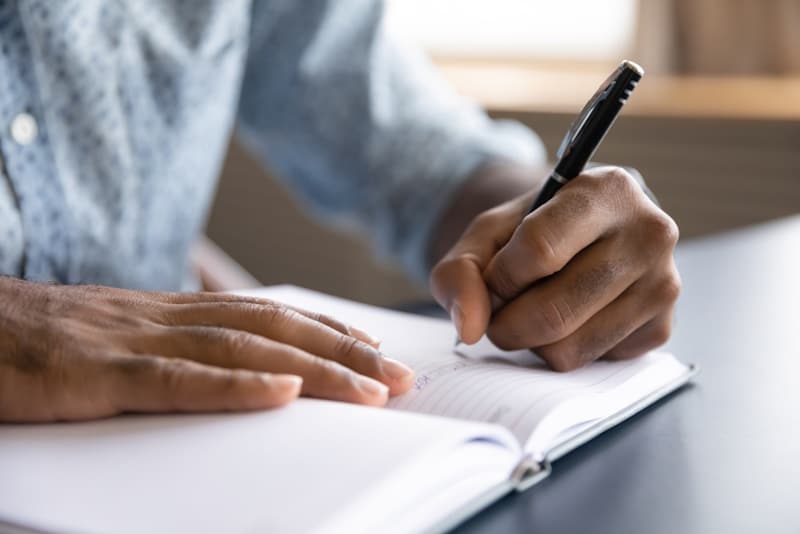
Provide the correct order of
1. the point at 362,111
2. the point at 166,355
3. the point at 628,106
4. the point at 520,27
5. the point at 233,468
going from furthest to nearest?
the point at 520,27 < the point at 628,106 < the point at 362,111 < the point at 166,355 < the point at 233,468

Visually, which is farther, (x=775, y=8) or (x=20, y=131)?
(x=775, y=8)

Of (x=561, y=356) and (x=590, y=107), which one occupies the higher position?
(x=590, y=107)

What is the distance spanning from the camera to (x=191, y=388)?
18.8 inches

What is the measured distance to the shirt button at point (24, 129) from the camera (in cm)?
91

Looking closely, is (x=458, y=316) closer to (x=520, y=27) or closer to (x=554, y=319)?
(x=554, y=319)

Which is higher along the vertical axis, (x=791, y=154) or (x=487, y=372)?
(x=487, y=372)

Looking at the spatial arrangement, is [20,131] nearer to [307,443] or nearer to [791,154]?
[307,443]

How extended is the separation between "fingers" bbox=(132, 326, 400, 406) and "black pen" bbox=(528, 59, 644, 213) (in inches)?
8.3

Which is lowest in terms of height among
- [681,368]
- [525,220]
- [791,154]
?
[791,154]

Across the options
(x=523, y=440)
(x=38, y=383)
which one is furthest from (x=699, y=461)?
(x=38, y=383)

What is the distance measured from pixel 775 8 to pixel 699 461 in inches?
74.5

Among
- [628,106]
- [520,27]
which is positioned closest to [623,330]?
[628,106]

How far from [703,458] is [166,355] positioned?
288mm

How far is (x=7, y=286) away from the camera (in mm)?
582
